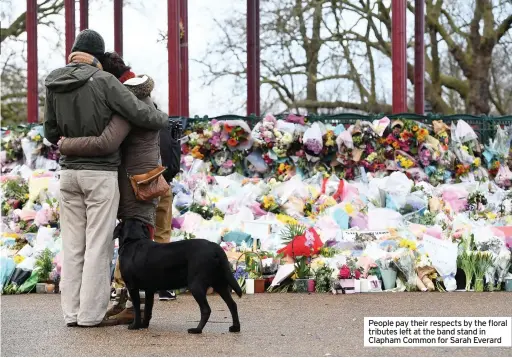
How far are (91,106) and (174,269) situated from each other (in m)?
1.36

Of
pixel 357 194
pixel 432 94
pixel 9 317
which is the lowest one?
pixel 9 317

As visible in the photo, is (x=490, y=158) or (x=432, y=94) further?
(x=432, y=94)

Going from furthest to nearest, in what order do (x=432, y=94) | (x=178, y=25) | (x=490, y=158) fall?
1. (x=432, y=94)
2. (x=178, y=25)
3. (x=490, y=158)

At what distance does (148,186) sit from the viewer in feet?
24.3

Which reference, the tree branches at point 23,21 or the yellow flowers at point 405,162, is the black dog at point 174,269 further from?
the tree branches at point 23,21

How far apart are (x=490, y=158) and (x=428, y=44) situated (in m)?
16.5

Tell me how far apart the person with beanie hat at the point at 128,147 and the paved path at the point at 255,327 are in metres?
0.63

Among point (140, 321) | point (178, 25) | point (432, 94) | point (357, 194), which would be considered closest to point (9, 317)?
point (140, 321)

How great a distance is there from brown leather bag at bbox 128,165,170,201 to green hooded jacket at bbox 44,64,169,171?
23 centimetres

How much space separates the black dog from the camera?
263 inches

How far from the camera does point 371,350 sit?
6164 millimetres

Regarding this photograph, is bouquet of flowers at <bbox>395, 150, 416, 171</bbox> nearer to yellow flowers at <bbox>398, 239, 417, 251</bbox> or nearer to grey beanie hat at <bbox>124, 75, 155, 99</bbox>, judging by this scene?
yellow flowers at <bbox>398, 239, 417, 251</bbox>

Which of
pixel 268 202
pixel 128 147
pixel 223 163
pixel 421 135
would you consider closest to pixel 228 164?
pixel 223 163

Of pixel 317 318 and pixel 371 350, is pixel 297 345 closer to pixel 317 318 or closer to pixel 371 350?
pixel 371 350
